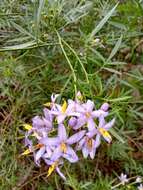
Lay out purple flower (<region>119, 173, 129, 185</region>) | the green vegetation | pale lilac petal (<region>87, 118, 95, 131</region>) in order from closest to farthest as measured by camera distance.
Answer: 1. pale lilac petal (<region>87, 118, 95, 131</region>)
2. the green vegetation
3. purple flower (<region>119, 173, 129, 185</region>)

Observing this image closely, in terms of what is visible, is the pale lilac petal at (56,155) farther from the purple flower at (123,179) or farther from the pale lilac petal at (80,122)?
the purple flower at (123,179)

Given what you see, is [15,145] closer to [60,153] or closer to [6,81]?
[6,81]

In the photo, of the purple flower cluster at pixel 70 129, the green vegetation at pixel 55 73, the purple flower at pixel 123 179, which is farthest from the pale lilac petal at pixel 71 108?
the purple flower at pixel 123 179

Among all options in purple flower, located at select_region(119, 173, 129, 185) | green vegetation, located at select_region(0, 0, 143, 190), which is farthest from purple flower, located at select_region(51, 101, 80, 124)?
purple flower, located at select_region(119, 173, 129, 185)

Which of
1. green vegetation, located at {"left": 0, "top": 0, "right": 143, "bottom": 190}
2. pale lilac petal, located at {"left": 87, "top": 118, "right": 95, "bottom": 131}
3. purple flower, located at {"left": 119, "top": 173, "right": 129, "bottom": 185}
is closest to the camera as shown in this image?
pale lilac petal, located at {"left": 87, "top": 118, "right": 95, "bottom": 131}

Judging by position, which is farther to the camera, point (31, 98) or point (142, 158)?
point (142, 158)

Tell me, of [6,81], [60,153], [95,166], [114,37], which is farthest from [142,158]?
[60,153]

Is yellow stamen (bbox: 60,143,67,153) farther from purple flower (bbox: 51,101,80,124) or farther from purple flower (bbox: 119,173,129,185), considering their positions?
purple flower (bbox: 119,173,129,185)

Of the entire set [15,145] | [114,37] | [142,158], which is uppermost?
[114,37]
